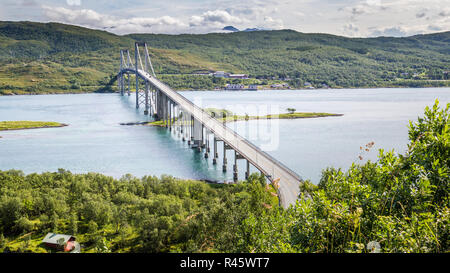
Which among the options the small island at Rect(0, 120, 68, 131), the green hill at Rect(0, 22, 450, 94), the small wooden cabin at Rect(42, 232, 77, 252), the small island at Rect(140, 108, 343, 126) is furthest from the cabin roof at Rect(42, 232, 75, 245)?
the green hill at Rect(0, 22, 450, 94)

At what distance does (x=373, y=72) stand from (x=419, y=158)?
386 feet

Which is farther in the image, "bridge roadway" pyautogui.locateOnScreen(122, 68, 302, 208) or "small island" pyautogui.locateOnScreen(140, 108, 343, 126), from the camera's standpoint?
"small island" pyautogui.locateOnScreen(140, 108, 343, 126)

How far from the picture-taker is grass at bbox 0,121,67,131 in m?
38.6

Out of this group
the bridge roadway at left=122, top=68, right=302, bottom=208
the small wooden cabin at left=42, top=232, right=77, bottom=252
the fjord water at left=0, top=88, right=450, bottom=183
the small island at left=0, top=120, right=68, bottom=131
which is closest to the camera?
the small wooden cabin at left=42, top=232, right=77, bottom=252

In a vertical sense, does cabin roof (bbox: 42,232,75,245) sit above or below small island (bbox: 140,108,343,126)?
below

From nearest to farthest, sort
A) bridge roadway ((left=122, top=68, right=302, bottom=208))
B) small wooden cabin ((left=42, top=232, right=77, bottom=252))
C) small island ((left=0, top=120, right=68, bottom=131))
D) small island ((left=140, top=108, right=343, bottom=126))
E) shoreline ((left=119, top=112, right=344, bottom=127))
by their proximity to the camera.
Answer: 1. small wooden cabin ((left=42, top=232, right=77, bottom=252))
2. bridge roadway ((left=122, top=68, right=302, bottom=208))
3. small island ((left=0, top=120, right=68, bottom=131))
4. shoreline ((left=119, top=112, right=344, bottom=127))
5. small island ((left=140, top=108, right=343, bottom=126))

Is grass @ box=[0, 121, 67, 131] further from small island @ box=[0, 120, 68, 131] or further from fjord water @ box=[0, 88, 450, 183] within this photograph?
fjord water @ box=[0, 88, 450, 183]

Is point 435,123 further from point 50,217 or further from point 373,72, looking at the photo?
point 373,72

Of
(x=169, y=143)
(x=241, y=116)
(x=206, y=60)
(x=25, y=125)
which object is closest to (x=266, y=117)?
(x=241, y=116)

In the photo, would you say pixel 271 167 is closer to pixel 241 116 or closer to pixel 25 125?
pixel 241 116

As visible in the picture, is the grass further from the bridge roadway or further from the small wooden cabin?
the small wooden cabin

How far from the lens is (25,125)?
Answer: 3947 cm

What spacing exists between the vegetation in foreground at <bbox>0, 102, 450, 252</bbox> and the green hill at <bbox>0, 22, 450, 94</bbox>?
193 ft

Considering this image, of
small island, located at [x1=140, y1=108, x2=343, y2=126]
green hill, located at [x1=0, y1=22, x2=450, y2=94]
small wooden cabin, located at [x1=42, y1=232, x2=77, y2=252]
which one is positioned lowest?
small wooden cabin, located at [x1=42, y1=232, x2=77, y2=252]
